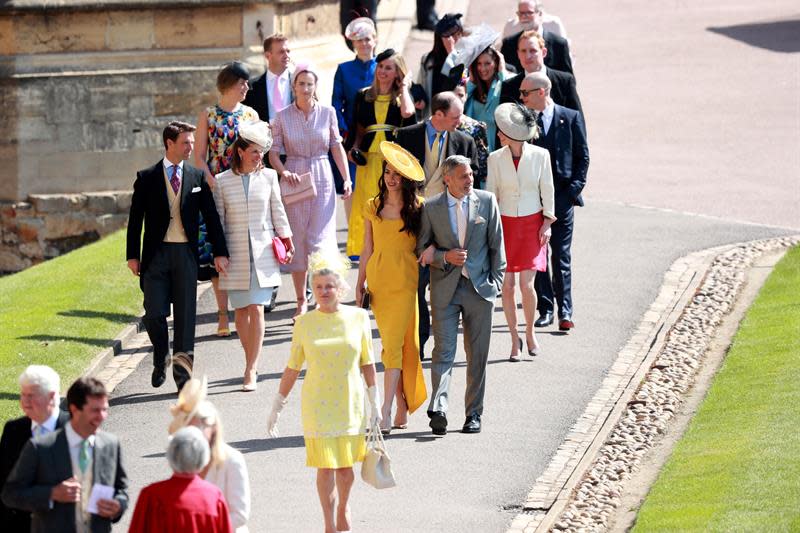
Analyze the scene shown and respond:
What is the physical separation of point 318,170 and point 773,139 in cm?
1037

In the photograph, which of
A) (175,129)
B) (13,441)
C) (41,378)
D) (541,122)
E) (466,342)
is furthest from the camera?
(541,122)

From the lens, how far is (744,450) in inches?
422

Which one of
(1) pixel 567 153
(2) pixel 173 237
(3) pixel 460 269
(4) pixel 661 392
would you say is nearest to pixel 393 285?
(3) pixel 460 269

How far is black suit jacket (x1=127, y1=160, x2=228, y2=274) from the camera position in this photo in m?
12.1

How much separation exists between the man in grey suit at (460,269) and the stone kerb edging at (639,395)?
32.1 inches

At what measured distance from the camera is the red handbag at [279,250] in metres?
12.5

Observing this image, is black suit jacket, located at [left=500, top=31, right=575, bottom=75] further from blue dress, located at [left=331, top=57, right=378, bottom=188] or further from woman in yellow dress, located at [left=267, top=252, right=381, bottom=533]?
woman in yellow dress, located at [left=267, top=252, right=381, bottom=533]

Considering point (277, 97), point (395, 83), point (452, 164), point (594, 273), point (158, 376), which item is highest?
point (395, 83)

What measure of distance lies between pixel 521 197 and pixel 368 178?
1.85 m

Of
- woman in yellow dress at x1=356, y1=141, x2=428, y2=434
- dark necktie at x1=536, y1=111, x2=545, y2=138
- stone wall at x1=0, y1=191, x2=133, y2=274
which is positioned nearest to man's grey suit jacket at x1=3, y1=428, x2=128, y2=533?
woman in yellow dress at x1=356, y1=141, x2=428, y2=434

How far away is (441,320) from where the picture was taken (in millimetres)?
11445

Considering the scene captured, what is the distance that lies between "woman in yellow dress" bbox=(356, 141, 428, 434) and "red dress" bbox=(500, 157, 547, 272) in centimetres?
204

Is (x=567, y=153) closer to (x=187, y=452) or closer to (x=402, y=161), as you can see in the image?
(x=402, y=161)

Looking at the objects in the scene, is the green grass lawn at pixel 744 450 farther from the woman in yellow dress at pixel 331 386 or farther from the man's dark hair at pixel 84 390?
the man's dark hair at pixel 84 390
